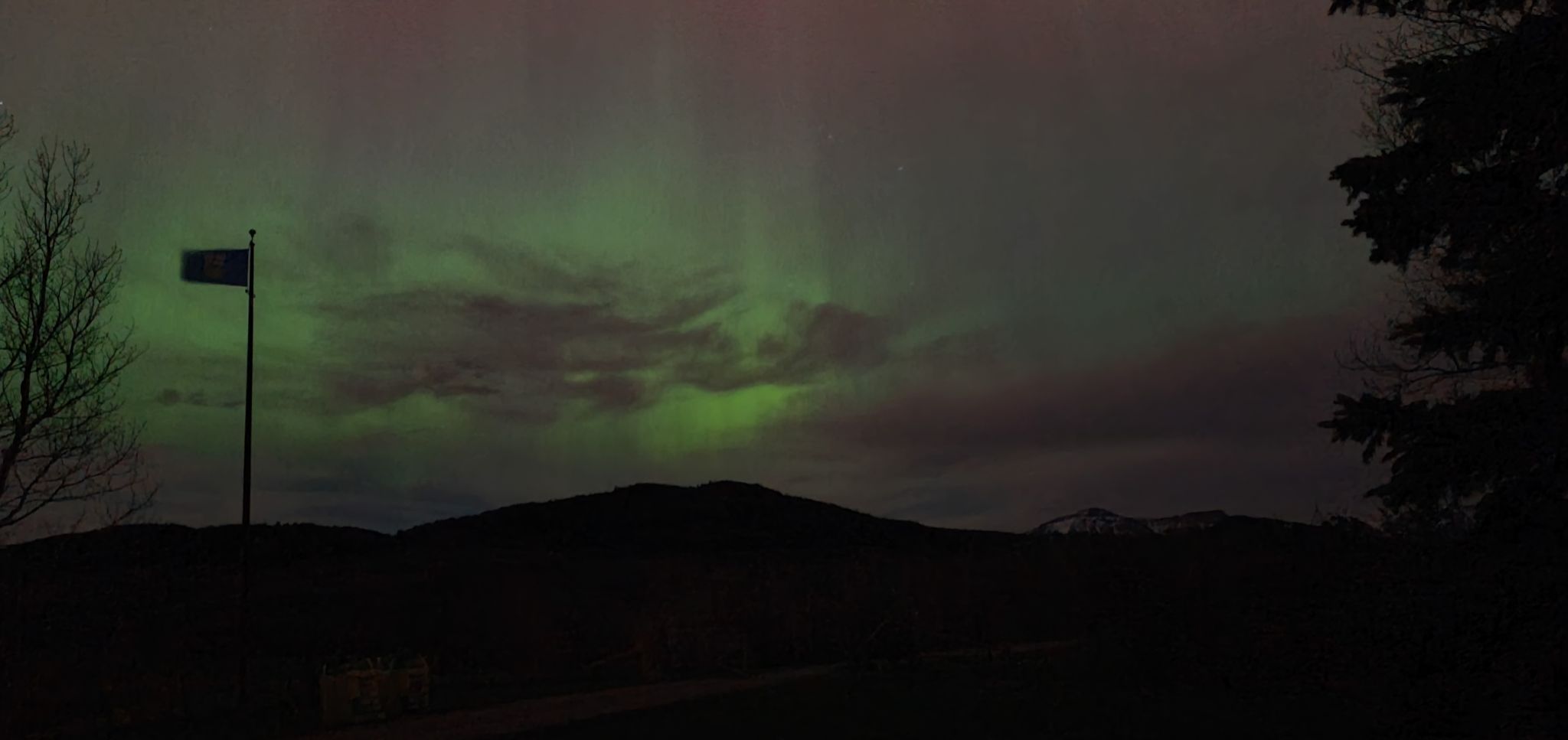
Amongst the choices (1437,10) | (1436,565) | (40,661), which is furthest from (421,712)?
(1437,10)

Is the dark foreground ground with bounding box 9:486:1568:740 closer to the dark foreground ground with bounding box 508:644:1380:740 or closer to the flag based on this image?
the dark foreground ground with bounding box 508:644:1380:740

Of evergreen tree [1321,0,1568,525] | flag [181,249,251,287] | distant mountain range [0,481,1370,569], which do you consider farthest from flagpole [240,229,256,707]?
distant mountain range [0,481,1370,569]

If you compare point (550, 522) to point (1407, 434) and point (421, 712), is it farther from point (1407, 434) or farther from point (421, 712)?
point (1407, 434)

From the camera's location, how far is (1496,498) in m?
10.8

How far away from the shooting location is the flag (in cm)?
2761

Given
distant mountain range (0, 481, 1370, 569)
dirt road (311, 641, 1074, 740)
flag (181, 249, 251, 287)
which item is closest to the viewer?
dirt road (311, 641, 1074, 740)

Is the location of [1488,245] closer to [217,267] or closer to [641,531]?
[217,267]

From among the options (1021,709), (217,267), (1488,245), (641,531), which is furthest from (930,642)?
(641,531)

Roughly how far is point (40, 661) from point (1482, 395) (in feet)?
75.7

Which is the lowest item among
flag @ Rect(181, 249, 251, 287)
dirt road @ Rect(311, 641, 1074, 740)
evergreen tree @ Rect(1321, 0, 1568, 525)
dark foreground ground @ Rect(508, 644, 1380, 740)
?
dark foreground ground @ Rect(508, 644, 1380, 740)

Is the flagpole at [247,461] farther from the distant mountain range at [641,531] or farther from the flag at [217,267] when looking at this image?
the distant mountain range at [641,531]

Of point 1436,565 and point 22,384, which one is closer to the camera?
point 1436,565

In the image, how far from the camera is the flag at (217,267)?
27.6 metres

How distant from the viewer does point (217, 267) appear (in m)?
27.9
